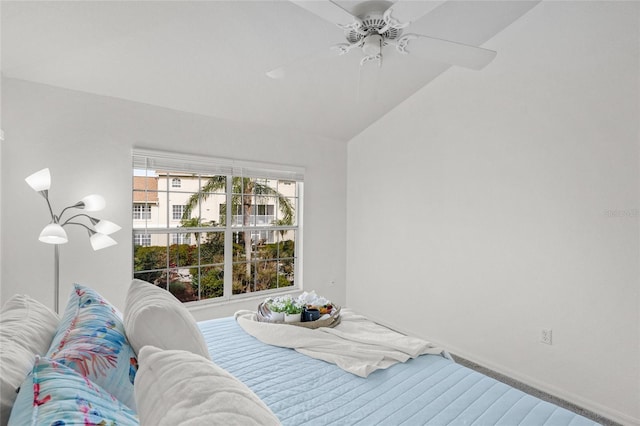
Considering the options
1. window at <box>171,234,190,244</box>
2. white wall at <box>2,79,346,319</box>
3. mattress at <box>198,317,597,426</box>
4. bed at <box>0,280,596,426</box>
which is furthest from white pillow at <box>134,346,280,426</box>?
window at <box>171,234,190,244</box>

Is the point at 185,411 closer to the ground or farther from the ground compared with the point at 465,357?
farther from the ground

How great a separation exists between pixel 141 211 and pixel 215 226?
73cm

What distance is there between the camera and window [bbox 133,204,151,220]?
3186 millimetres

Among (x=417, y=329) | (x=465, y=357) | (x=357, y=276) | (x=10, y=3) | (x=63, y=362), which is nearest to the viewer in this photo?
(x=63, y=362)

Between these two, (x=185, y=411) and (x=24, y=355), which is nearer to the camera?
(x=185, y=411)

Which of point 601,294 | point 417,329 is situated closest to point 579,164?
point 601,294

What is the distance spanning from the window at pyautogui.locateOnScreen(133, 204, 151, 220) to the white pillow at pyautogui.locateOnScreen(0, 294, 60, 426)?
1.92m

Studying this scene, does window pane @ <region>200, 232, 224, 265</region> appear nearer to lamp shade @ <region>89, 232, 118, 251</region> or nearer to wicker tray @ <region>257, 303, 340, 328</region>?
lamp shade @ <region>89, 232, 118, 251</region>

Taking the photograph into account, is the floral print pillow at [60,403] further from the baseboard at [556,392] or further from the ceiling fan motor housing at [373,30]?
the baseboard at [556,392]

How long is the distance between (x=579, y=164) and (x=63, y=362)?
3.14 meters

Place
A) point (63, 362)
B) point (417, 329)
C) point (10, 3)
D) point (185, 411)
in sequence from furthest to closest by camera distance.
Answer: point (417, 329) < point (10, 3) < point (63, 362) < point (185, 411)

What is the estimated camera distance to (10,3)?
1898mm

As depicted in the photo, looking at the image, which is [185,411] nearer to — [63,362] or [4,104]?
[63,362]

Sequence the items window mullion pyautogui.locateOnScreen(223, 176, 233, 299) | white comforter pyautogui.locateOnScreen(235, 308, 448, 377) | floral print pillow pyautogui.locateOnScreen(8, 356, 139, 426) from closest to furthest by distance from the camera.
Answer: floral print pillow pyautogui.locateOnScreen(8, 356, 139, 426) < white comforter pyautogui.locateOnScreen(235, 308, 448, 377) < window mullion pyautogui.locateOnScreen(223, 176, 233, 299)
